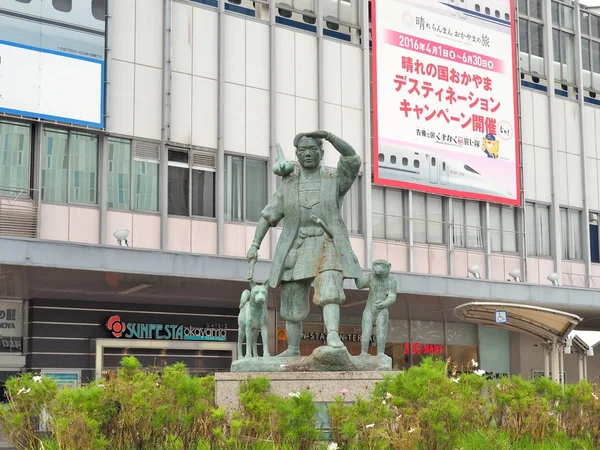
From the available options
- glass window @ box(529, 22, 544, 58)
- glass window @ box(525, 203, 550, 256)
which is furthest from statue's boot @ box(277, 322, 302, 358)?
glass window @ box(529, 22, 544, 58)

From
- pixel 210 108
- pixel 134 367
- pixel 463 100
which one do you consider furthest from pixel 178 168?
pixel 134 367

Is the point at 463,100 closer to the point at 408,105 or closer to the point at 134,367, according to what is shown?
the point at 408,105

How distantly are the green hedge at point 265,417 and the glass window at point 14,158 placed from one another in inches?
547

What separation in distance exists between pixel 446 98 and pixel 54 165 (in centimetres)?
1209

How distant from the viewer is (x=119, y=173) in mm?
26000

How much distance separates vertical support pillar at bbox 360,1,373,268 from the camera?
3000cm

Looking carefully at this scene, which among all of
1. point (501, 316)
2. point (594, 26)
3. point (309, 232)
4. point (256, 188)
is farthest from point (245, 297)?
point (594, 26)

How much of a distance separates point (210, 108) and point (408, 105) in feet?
20.7

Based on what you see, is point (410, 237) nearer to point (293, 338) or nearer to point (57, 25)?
point (57, 25)

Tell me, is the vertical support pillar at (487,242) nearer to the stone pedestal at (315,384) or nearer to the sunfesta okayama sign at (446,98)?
the sunfesta okayama sign at (446,98)

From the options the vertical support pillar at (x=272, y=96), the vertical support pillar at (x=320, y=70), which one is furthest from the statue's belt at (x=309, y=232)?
the vertical support pillar at (x=320, y=70)

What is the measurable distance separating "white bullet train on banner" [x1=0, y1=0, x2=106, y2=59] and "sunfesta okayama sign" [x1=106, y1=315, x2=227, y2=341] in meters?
6.74

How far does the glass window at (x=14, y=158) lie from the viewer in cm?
2408

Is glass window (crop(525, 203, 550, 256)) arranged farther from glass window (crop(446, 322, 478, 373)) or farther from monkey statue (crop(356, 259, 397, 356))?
monkey statue (crop(356, 259, 397, 356))
